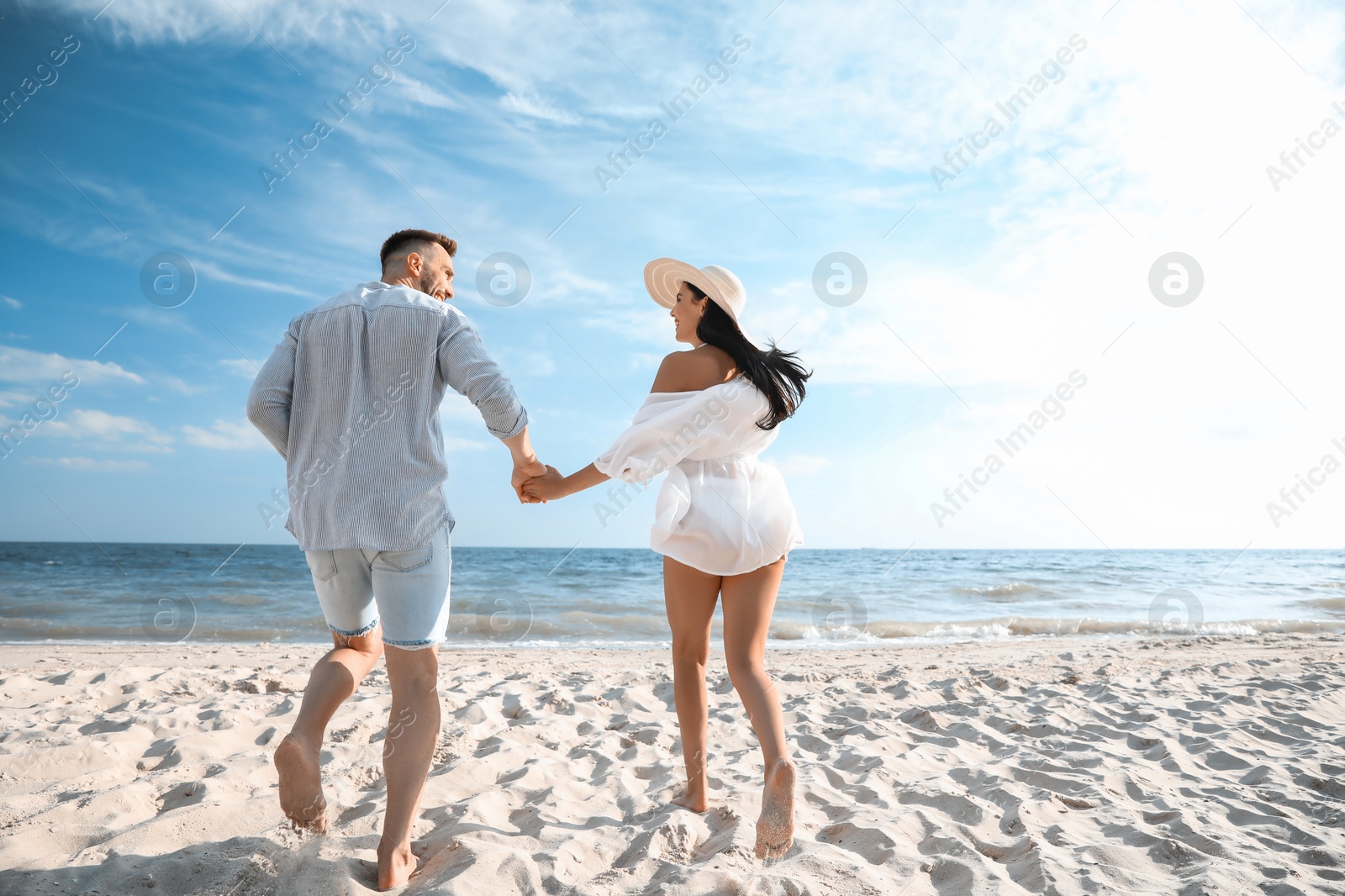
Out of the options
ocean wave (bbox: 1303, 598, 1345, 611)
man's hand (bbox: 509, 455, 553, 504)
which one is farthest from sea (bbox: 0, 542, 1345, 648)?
man's hand (bbox: 509, 455, 553, 504)

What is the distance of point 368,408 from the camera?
2.00m

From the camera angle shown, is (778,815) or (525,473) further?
(525,473)

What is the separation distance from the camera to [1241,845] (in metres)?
2.30

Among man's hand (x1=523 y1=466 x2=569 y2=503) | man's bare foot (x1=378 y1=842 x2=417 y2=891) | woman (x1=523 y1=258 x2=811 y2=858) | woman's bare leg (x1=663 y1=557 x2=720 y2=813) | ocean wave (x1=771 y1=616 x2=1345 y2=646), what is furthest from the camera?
ocean wave (x1=771 y1=616 x2=1345 y2=646)

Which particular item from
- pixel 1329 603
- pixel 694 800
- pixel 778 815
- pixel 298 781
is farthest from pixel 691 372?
pixel 1329 603

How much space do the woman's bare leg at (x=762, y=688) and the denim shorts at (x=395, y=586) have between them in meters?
0.92

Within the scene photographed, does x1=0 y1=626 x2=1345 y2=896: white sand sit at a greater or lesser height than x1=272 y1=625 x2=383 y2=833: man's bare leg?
lesser

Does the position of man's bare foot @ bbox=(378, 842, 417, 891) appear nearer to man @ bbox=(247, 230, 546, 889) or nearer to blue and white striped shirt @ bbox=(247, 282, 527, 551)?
man @ bbox=(247, 230, 546, 889)

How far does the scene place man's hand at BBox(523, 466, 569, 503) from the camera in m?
2.68

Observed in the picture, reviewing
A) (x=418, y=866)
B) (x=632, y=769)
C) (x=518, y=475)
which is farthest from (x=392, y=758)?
(x=632, y=769)

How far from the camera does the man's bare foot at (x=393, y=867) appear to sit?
1.89 m

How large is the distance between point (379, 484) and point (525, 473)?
648mm

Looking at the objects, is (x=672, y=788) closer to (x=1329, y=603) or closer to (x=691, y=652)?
(x=691, y=652)

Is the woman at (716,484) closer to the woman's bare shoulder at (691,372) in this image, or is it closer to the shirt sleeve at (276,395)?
the woman's bare shoulder at (691,372)
